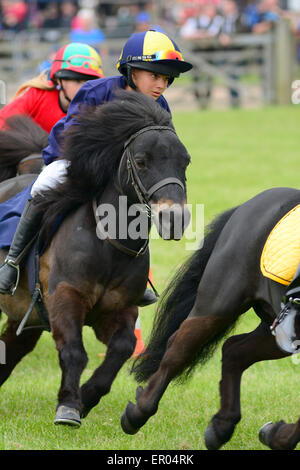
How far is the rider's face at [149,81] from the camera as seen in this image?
5.24m

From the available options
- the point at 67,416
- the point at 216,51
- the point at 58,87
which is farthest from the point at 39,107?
the point at 216,51

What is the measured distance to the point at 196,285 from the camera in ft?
16.6

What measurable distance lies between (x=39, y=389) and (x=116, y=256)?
1723 mm

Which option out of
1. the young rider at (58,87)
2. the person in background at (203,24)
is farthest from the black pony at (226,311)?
the person in background at (203,24)

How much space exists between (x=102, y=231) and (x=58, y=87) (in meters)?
1.98

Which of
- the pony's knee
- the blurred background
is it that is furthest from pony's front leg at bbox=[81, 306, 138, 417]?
the blurred background

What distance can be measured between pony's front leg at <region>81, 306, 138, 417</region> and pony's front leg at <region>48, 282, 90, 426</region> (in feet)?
0.73

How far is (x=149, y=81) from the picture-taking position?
207 inches

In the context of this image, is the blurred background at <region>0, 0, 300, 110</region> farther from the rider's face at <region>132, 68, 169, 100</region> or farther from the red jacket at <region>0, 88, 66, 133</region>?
the rider's face at <region>132, 68, 169, 100</region>

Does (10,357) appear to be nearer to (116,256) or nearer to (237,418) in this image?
(116,256)

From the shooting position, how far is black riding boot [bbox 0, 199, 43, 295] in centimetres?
532

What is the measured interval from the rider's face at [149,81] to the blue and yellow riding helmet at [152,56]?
3cm

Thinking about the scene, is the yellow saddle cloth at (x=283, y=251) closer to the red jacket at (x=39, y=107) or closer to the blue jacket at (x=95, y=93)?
the blue jacket at (x=95, y=93)

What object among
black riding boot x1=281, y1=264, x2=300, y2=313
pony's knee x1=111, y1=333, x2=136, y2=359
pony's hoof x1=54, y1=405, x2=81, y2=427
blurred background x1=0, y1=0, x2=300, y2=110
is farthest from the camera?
blurred background x1=0, y1=0, x2=300, y2=110
